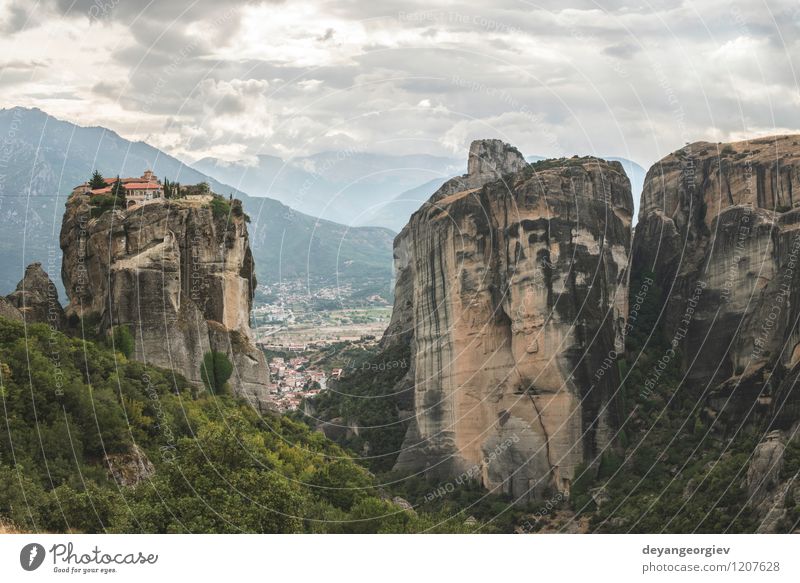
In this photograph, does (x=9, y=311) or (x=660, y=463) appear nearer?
(x=9, y=311)

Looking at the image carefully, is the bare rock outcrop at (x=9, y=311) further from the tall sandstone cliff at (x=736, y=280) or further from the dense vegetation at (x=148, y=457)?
the tall sandstone cliff at (x=736, y=280)

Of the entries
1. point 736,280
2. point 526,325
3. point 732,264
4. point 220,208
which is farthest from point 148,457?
point 732,264

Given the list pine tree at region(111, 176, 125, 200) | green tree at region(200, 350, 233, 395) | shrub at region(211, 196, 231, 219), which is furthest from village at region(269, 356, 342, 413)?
green tree at region(200, 350, 233, 395)

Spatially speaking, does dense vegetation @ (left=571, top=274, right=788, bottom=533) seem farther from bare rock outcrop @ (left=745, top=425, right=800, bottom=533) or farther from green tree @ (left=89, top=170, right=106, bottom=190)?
green tree @ (left=89, top=170, right=106, bottom=190)

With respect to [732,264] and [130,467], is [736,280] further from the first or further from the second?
[130,467]

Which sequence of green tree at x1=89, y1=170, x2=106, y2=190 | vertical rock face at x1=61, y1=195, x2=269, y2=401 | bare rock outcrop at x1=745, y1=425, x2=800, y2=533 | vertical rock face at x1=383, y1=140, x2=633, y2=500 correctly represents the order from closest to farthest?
1. bare rock outcrop at x1=745, y1=425, x2=800, y2=533
2. vertical rock face at x1=61, y1=195, x2=269, y2=401
3. green tree at x1=89, y1=170, x2=106, y2=190
4. vertical rock face at x1=383, y1=140, x2=633, y2=500

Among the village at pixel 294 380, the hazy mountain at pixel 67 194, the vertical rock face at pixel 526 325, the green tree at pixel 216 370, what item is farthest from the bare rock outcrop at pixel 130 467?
the village at pixel 294 380

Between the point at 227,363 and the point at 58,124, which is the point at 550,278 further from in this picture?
the point at 58,124

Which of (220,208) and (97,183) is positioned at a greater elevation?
(97,183)
